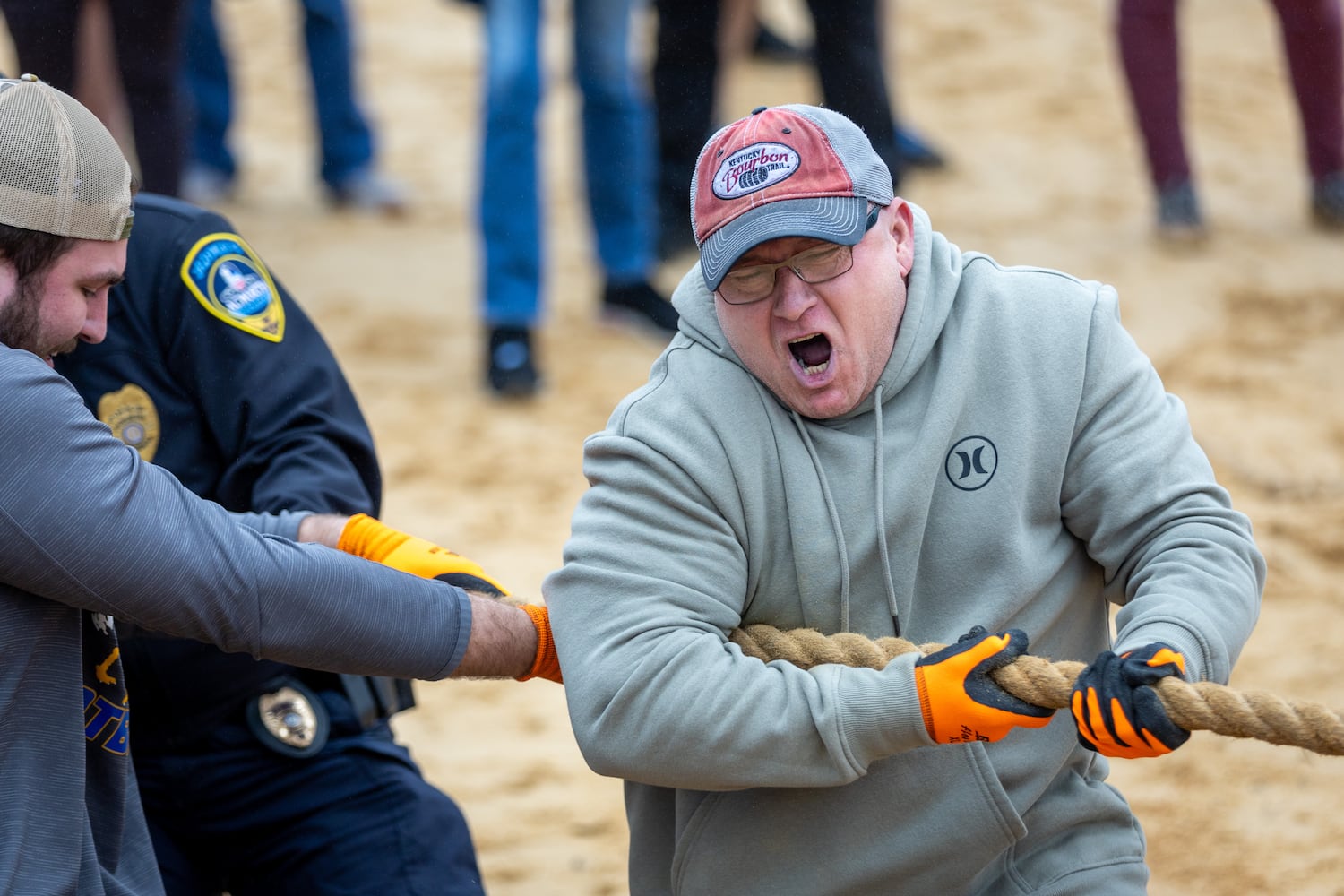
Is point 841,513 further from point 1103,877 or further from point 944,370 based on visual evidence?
point 1103,877

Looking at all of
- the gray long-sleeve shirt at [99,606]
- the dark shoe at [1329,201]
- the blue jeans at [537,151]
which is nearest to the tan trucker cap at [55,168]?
the gray long-sleeve shirt at [99,606]

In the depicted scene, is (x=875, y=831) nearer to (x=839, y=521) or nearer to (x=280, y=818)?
Result: (x=839, y=521)

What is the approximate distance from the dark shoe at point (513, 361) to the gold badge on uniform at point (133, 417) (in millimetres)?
2419

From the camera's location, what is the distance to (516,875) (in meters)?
3.09

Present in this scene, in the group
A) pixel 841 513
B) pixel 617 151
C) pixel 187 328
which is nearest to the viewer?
pixel 841 513

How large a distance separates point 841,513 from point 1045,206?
4.65 meters

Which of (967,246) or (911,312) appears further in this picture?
(967,246)

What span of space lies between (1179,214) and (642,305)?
2094mm

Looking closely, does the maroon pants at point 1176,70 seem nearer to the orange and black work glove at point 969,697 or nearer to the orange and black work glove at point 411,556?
the orange and black work glove at point 411,556

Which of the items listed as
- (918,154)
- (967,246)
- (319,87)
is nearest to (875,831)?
(967,246)

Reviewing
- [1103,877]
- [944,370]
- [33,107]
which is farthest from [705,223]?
[1103,877]

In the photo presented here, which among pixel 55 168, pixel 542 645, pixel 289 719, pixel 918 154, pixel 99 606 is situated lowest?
pixel 918 154

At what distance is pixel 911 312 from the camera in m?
2.04

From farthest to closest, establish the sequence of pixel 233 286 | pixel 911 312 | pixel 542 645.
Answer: pixel 233 286 < pixel 542 645 < pixel 911 312
